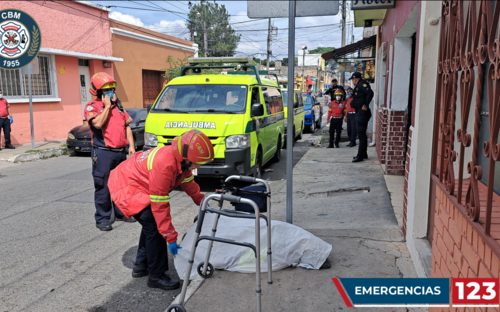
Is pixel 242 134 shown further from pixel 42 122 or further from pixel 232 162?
pixel 42 122

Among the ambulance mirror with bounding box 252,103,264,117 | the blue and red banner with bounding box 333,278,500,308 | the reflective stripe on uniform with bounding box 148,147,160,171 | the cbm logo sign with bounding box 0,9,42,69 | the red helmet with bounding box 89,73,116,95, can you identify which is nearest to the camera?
the blue and red banner with bounding box 333,278,500,308

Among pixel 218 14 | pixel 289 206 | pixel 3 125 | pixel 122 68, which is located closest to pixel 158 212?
pixel 289 206

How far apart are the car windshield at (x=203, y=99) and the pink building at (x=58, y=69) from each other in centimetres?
839

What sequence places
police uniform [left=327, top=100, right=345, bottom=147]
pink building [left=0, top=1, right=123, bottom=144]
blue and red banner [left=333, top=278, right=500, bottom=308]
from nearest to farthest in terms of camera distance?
blue and red banner [left=333, top=278, right=500, bottom=308] < police uniform [left=327, top=100, right=345, bottom=147] < pink building [left=0, top=1, right=123, bottom=144]

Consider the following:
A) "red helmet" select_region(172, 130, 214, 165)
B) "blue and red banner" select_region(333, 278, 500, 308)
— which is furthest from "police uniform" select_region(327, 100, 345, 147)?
"blue and red banner" select_region(333, 278, 500, 308)

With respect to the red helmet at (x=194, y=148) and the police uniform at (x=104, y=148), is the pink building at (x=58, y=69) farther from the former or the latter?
the red helmet at (x=194, y=148)

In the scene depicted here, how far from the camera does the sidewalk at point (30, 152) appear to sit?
36.6ft

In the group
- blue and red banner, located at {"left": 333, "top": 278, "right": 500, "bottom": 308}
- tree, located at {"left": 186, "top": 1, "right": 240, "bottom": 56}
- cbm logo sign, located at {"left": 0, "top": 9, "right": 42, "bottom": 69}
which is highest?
tree, located at {"left": 186, "top": 1, "right": 240, "bottom": 56}

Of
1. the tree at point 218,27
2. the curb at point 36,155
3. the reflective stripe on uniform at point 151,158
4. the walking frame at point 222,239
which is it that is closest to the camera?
the walking frame at point 222,239

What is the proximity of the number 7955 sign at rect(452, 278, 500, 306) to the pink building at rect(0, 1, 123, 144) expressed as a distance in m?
14.4

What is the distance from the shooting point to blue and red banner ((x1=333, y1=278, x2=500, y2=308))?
2.23m

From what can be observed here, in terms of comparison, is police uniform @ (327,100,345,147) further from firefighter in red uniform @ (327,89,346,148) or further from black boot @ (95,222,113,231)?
black boot @ (95,222,113,231)

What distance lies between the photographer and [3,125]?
12.3m

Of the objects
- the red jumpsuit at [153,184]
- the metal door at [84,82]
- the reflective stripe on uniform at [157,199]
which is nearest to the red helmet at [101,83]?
the red jumpsuit at [153,184]
